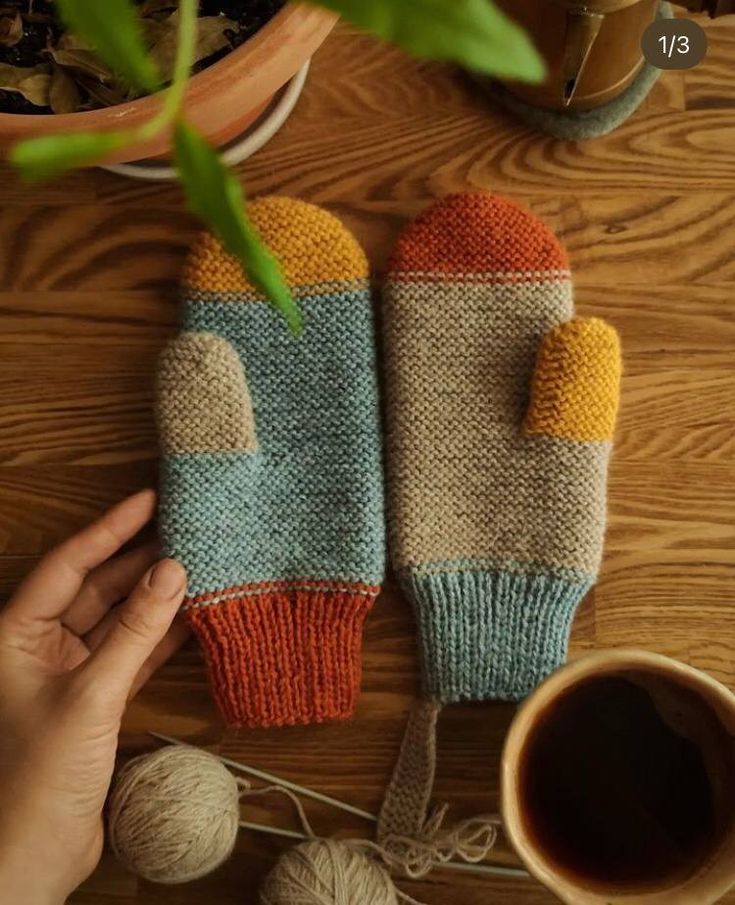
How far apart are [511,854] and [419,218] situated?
0.48 m

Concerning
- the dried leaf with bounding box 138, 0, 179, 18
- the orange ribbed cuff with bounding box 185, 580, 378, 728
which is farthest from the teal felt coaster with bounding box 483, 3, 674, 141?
the orange ribbed cuff with bounding box 185, 580, 378, 728

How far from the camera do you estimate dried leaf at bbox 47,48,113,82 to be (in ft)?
1.73

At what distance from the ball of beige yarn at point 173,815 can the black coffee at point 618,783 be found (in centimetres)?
21

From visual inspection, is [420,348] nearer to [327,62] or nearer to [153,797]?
[327,62]

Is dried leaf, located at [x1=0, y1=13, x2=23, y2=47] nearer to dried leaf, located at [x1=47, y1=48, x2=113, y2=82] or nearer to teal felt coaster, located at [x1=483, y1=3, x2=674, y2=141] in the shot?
dried leaf, located at [x1=47, y1=48, x2=113, y2=82]

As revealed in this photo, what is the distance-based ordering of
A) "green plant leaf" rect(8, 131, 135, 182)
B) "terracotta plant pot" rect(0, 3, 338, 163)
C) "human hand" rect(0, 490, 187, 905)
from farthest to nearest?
"human hand" rect(0, 490, 187, 905) → "terracotta plant pot" rect(0, 3, 338, 163) → "green plant leaf" rect(8, 131, 135, 182)

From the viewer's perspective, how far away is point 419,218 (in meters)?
0.68

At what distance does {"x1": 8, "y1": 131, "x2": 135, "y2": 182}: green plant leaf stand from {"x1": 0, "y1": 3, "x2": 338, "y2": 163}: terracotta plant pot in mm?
247

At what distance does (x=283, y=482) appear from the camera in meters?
0.68

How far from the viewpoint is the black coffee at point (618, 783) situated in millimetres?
590

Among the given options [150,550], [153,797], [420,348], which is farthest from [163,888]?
[420,348]

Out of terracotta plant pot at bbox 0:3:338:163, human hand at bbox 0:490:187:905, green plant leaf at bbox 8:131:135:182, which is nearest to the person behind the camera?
green plant leaf at bbox 8:131:135:182

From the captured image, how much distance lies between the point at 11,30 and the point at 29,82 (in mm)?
37

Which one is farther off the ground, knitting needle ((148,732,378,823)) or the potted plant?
the potted plant
